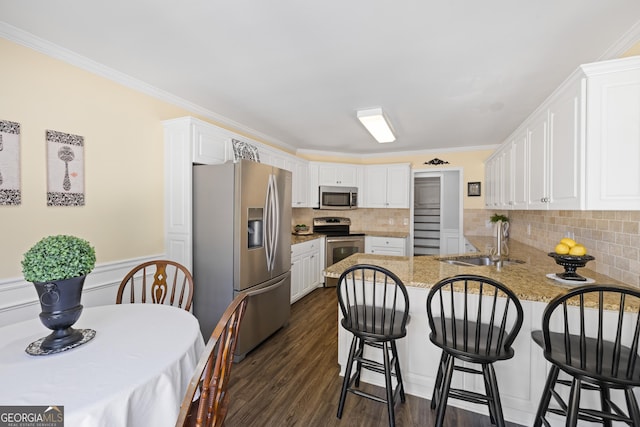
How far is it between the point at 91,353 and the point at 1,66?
193 centimetres

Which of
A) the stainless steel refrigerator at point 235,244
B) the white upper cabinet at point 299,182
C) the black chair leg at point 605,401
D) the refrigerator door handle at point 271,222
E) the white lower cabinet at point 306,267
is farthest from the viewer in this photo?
the white upper cabinet at point 299,182

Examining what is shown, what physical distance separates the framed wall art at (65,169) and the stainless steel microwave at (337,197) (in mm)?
3480

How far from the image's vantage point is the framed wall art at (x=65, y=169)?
197 cm

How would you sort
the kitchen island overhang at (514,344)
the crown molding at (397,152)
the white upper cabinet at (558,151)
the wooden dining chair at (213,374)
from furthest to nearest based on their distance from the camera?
the crown molding at (397,152) → the kitchen island overhang at (514,344) → the white upper cabinet at (558,151) → the wooden dining chair at (213,374)

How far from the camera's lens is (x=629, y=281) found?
1.82 m

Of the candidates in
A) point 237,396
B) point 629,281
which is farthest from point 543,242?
point 237,396

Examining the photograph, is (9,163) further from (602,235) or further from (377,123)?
(602,235)

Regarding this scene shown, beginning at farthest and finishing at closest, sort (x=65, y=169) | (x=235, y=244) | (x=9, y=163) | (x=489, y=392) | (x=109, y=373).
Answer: (x=235, y=244), (x=65, y=169), (x=9, y=163), (x=489, y=392), (x=109, y=373)

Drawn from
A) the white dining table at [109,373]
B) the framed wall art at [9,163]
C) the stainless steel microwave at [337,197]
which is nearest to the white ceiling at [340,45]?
the framed wall art at [9,163]

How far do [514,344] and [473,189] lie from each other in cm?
354

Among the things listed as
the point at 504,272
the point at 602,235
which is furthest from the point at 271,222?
the point at 602,235

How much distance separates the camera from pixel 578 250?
1861 mm

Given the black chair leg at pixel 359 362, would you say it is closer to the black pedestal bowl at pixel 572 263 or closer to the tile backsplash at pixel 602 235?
the black pedestal bowl at pixel 572 263

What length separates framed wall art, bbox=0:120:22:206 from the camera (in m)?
1.75
